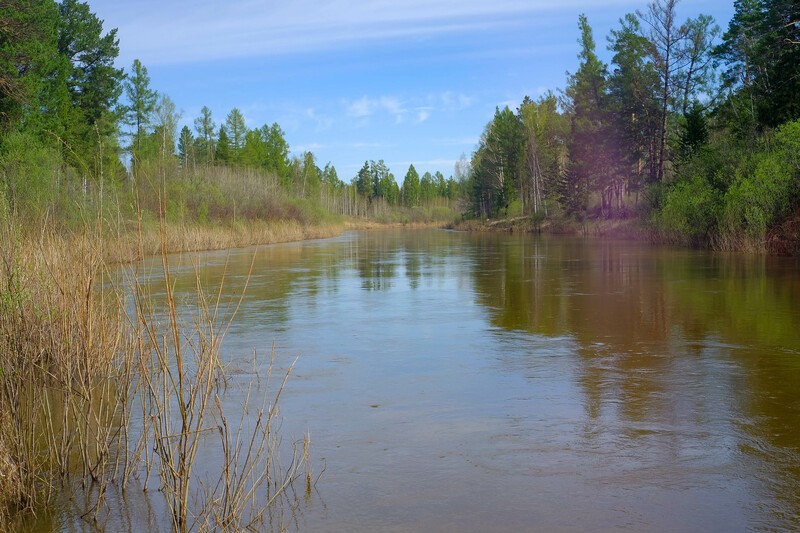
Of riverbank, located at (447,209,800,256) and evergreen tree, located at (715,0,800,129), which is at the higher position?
evergreen tree, located at (715,0,800,129)

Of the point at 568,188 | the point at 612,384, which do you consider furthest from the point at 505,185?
the point at 612,384

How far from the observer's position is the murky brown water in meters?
4.21

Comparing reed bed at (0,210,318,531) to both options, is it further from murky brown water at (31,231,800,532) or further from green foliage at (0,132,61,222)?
green foliage at (0,132,61,222)

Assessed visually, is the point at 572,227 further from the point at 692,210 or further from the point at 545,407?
the point at 545,407

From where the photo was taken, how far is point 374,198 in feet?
407

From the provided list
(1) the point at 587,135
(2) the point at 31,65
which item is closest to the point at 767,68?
(1) the point at 587,135

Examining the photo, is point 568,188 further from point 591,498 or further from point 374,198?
point 374,198

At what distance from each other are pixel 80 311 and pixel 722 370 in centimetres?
641

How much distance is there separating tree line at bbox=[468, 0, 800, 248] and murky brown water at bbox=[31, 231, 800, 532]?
1253 cm

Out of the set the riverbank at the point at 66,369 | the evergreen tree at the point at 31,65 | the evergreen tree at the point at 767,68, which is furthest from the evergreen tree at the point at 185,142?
the riverbank at the point at 66,369

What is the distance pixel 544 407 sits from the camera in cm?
624

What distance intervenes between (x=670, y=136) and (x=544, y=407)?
1854 inches

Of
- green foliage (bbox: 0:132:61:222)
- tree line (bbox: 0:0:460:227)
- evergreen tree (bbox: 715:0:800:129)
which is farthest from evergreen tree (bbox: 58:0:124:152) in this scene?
evergreen tree (bbox: 715:0:800:129)

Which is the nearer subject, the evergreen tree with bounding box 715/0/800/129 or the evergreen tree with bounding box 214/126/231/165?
the evergreen tree with bounding box 715/0/800/129
